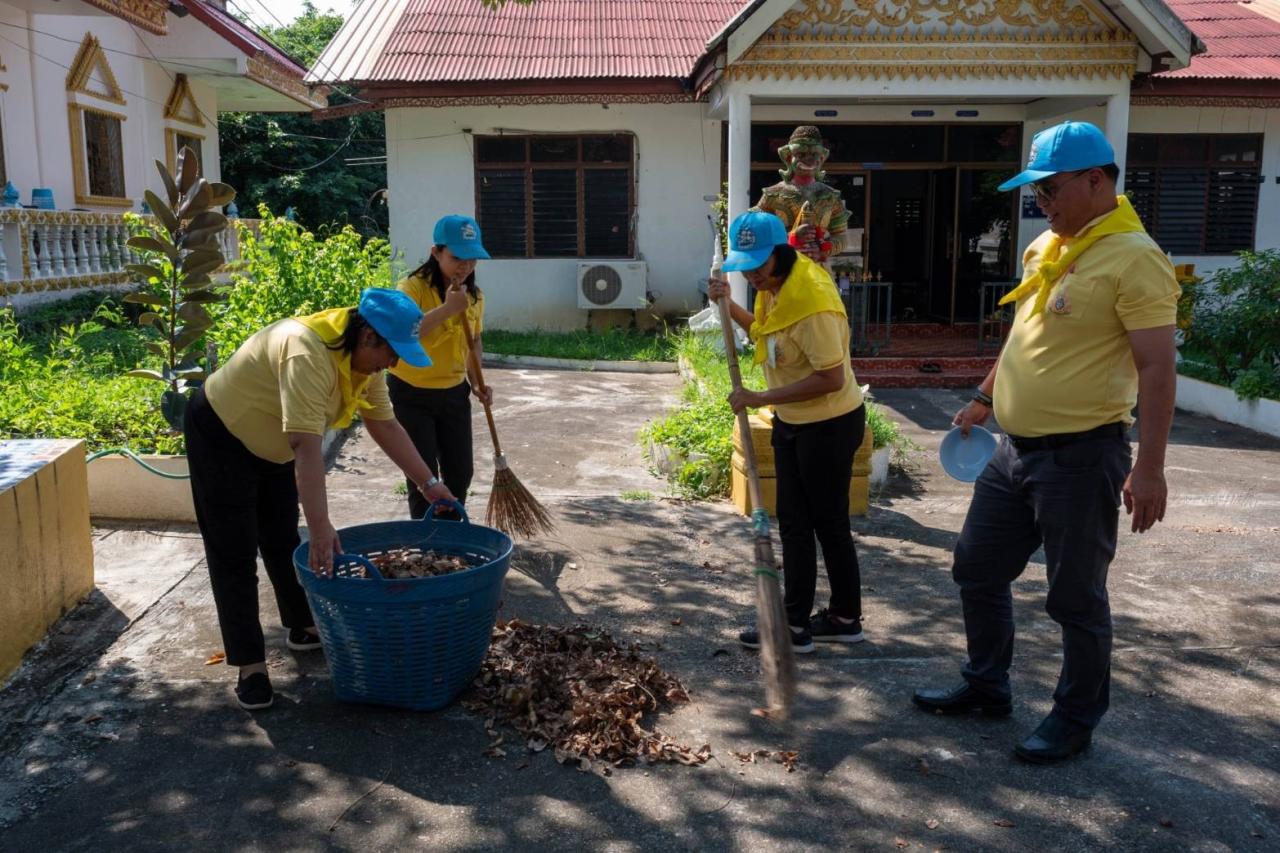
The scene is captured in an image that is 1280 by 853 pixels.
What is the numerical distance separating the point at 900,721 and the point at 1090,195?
6.15 ft

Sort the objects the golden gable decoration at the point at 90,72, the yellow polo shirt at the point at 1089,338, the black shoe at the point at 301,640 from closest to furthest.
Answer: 1. the yellow polo shirt at the point at 1089,338
2. the black shoe at the point at 301,640
3. the golden gable decoration at the point at 90,72

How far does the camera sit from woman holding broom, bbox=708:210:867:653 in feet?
13.6

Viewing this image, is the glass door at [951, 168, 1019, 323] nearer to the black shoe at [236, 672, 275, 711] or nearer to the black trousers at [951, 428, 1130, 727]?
the black trousers at [951, 428, 1130, 727]

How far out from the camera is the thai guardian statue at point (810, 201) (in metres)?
6.55

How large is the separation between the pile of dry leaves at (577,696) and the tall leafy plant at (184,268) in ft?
10.2

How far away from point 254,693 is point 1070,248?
312 centimetres

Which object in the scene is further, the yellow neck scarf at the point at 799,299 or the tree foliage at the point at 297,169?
the tree foliage at the point at 297,169

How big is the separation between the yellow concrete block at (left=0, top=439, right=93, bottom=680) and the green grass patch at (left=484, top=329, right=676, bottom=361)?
26.3 feet

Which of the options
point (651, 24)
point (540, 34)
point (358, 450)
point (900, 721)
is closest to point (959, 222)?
point (651, 24)

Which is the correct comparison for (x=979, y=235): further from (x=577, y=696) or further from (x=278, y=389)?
(x=278, y=389)

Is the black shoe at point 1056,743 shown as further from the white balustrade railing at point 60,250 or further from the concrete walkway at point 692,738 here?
the white balustrade railing at point 60,250

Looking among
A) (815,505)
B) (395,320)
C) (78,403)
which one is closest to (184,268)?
(78,403)

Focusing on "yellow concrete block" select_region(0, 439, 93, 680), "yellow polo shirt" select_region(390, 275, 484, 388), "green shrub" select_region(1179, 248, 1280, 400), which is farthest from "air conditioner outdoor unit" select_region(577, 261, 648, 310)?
"yellow concrete block" select_region(0, 439, 93, 680)

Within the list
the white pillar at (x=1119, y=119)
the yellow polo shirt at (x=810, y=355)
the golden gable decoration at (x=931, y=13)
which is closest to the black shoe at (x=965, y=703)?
the yellow polo shirt at (x=810, y=355)
